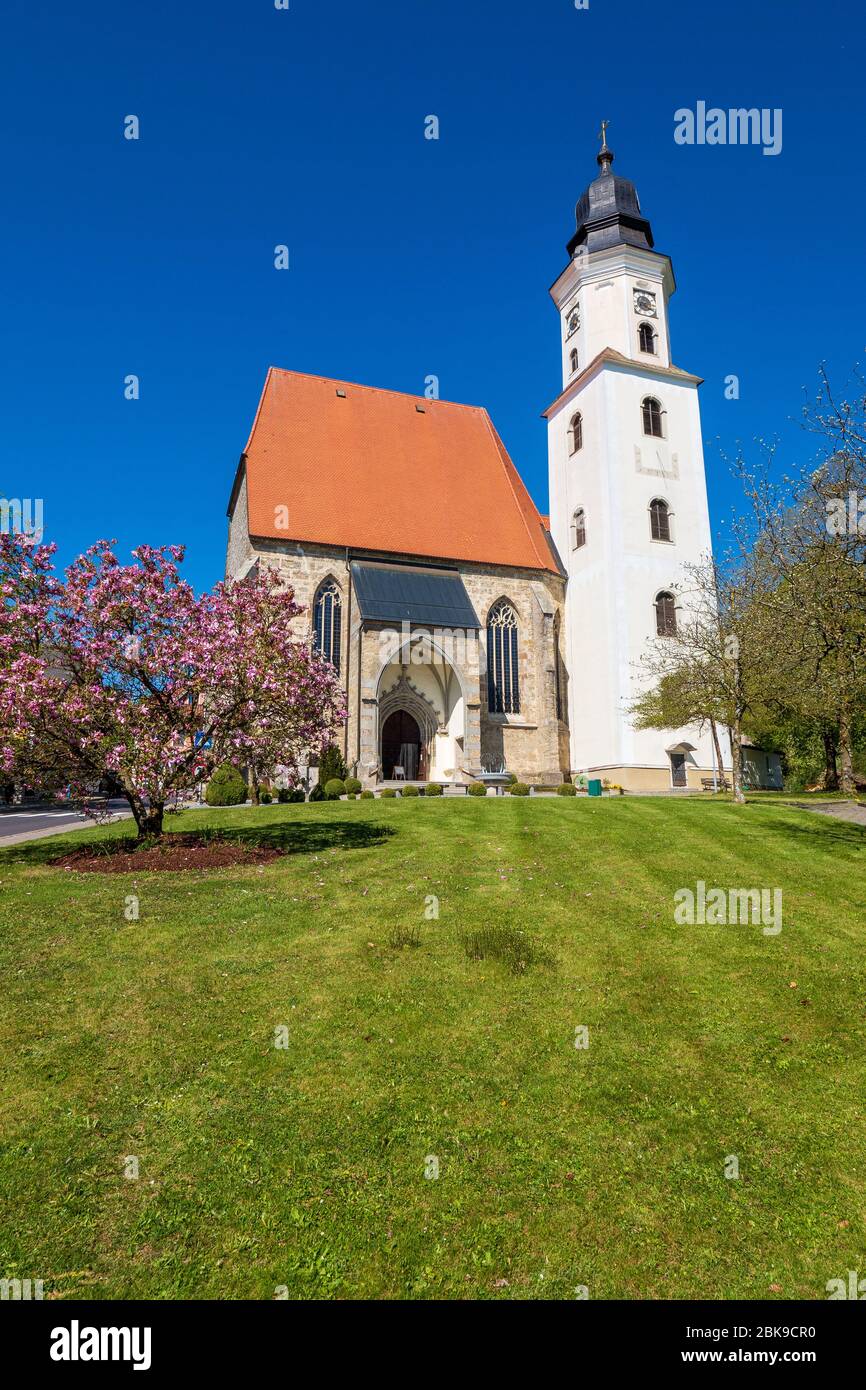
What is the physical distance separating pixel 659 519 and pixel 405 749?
48.9 ft

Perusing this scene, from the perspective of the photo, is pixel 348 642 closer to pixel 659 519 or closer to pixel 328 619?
pixel 328 619

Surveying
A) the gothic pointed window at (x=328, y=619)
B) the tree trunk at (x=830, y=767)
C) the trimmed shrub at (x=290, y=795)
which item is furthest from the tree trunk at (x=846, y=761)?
the gothic pointed window at (x=328, y=619)

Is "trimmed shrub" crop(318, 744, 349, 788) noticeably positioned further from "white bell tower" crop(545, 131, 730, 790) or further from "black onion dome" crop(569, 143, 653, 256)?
"black onion dome" crop(569, 143, 653, 256)

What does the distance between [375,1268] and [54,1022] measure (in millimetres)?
3337

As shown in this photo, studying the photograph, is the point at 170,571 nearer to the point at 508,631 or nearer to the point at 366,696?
the point at 366,696

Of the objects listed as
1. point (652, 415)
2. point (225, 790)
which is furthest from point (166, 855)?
point (652, 415)

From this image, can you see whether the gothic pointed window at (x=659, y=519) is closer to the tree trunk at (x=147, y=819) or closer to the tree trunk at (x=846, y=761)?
the tree trunk at (x=846, y=761)

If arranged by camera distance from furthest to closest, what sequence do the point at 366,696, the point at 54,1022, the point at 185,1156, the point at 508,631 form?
1. the point at 508,631
2. the point at 366,696
3. the point at 54,1022
4. the point at 185,1156

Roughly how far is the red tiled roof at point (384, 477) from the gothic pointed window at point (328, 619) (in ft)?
6.46

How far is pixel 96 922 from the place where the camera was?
790cm

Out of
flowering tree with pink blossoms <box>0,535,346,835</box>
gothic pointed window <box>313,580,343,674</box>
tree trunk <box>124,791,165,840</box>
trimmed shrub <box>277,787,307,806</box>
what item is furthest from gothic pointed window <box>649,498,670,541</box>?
tree trunk <box>124,791,165,840</box>

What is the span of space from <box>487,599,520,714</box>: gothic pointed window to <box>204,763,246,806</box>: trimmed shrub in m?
11.7

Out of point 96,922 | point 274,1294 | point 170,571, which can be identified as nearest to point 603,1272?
point 274,1294

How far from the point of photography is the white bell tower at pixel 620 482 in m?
31.0
